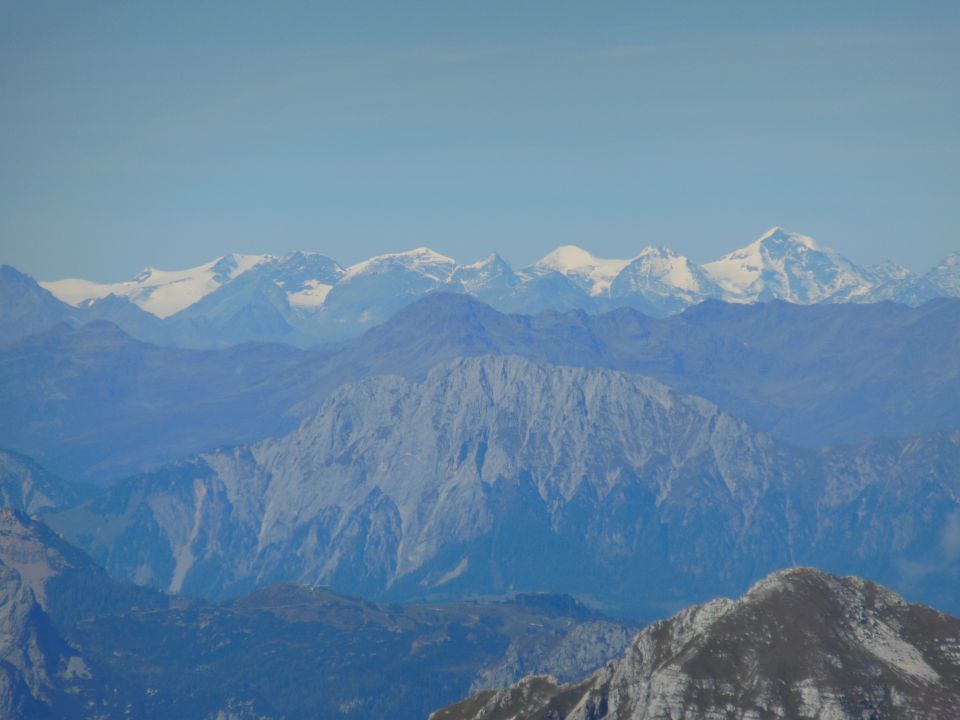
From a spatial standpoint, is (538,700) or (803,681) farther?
(538,700)

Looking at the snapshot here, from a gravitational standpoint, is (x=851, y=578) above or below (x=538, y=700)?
above

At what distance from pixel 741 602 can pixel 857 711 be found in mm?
18566

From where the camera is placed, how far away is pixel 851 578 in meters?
187

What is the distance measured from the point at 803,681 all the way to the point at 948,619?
994 inches

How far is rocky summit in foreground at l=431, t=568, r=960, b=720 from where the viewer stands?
168m

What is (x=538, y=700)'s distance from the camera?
195 metres

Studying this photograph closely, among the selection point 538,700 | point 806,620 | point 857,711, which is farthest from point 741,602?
point 538,700

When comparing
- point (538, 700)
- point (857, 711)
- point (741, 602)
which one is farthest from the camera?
point (538, 700)

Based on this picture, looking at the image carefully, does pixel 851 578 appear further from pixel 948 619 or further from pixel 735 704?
pixel 735 704

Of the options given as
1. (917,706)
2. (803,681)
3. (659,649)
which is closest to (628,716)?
(659,649)

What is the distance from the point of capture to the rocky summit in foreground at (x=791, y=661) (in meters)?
168

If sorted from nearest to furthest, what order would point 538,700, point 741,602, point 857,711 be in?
1. point 857,711
2. point 741,602
3. point 538,700

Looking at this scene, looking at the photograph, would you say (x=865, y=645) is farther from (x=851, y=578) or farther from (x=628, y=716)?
(x=628, y=716)

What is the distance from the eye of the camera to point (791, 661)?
171125mm
